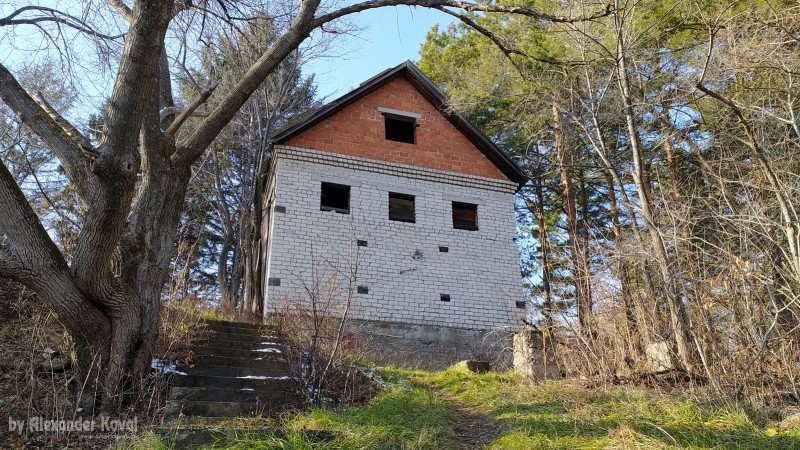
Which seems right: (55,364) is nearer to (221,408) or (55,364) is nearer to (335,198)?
(221,408)

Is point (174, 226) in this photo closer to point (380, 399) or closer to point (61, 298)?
point (61, 298)

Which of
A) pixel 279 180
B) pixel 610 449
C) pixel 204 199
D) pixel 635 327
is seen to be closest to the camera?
pixel 610 449

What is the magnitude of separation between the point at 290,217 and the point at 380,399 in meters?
6.66

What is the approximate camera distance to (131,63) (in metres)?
5.38

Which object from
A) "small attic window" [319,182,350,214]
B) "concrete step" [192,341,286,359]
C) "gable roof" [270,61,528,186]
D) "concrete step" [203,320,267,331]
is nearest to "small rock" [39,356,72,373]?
"concrete step" [192,341,286,359]

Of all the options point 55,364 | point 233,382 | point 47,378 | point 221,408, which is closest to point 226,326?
point 233,382

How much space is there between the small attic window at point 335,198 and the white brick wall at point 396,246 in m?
0.18

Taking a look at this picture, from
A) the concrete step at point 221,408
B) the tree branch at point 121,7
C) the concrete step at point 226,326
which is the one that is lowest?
the concrete step at point 221,408

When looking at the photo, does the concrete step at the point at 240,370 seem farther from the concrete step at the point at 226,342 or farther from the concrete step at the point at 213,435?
the concrete step at the point at 213,435

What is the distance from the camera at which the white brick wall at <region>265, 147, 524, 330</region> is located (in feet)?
40.1

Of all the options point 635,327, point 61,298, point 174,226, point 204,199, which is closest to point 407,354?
point 635,327

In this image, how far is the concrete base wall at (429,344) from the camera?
11656 millimetres

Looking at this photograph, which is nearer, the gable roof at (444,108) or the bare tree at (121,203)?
the bare tree at (121,203)

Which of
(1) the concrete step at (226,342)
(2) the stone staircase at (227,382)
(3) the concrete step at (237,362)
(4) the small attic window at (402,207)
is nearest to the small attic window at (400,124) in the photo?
(4) the small attic window at (402,207)
